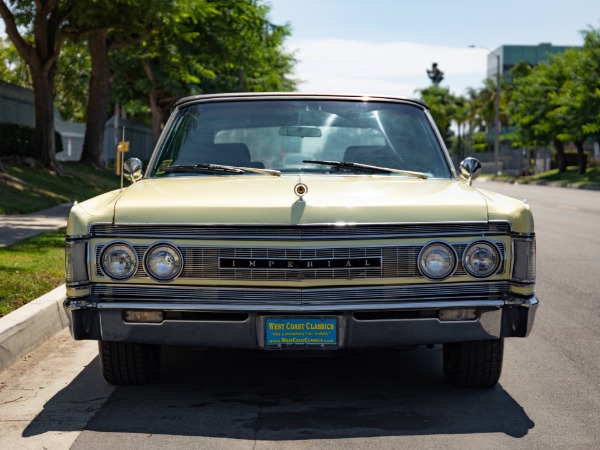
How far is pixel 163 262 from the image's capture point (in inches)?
204

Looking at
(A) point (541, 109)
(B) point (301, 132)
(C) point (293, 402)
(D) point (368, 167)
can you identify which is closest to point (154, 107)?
A: (A) point (541, 109)

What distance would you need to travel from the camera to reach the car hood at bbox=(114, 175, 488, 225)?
514cm

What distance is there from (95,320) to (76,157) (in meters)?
50.4

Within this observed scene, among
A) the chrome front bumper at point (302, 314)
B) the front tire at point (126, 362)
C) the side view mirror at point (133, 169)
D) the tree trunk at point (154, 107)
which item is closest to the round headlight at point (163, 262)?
the chrome front bumper at point (302, 314)

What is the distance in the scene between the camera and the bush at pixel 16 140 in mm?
27688

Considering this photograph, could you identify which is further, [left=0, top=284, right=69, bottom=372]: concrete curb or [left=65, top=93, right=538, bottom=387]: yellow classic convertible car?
[left=0, top=284, right=69, bottom=372]: concrete curb

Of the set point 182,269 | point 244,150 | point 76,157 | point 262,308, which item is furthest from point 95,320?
point 76,157

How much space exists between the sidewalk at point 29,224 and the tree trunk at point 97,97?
1263 cm

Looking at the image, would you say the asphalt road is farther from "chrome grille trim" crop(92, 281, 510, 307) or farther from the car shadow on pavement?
"chrome grille trim" crop(92, 281, 510, 307)

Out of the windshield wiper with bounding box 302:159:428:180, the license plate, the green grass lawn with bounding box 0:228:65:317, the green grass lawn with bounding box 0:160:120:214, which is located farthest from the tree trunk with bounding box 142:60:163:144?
the license plate

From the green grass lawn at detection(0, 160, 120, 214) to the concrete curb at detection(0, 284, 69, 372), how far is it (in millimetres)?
10822

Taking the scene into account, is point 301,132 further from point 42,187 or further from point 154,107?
point 154,107

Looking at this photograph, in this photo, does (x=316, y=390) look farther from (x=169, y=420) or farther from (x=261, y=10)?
(x=261, y=10)

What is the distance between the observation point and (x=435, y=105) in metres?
127
